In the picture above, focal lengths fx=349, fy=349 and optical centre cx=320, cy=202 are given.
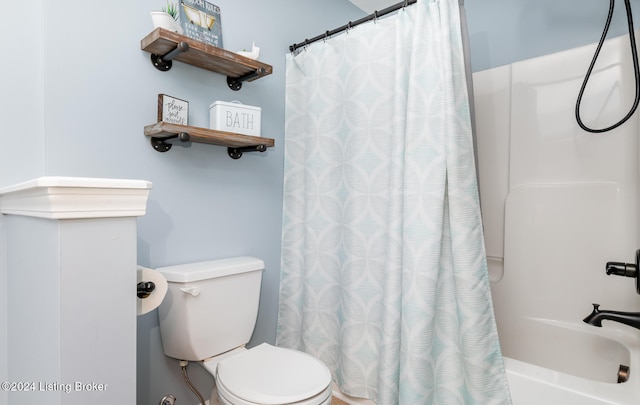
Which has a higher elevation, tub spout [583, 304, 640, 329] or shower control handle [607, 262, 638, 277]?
shower control handle [607, 262, 638, 277]

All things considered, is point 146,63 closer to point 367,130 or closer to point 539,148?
point 367,130

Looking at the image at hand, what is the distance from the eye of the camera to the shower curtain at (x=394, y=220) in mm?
1299

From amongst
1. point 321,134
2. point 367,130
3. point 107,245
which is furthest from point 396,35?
point 107,245

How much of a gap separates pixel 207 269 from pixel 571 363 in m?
1.73

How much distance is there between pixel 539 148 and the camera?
179 cm

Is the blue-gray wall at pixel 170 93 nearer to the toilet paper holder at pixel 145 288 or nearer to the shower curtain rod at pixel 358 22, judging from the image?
the shower curtain rod at pixel 358 22

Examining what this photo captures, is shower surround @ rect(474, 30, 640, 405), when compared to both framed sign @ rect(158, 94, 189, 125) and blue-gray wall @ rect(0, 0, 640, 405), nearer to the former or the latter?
blue-gray wall @ rect(0, 0, 640, 405)

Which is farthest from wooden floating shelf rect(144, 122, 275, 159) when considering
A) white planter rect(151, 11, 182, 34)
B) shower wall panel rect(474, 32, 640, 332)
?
shower wall panel rect(474, 32, 640, 332)

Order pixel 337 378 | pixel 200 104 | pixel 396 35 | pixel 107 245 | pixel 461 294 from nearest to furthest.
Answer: pixel 107 245 → pixel 461 294 → pixel 396 35 → pixel 200 104 → pixel 337 378

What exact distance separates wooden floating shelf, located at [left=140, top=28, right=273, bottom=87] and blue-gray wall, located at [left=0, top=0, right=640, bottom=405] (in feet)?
0.19

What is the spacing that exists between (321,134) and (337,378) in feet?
3.93

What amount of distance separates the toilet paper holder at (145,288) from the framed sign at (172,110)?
68 centimetres

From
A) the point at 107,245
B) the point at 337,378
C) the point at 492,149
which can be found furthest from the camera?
the point at 492,149

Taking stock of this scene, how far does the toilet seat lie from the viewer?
1118 millimetres
